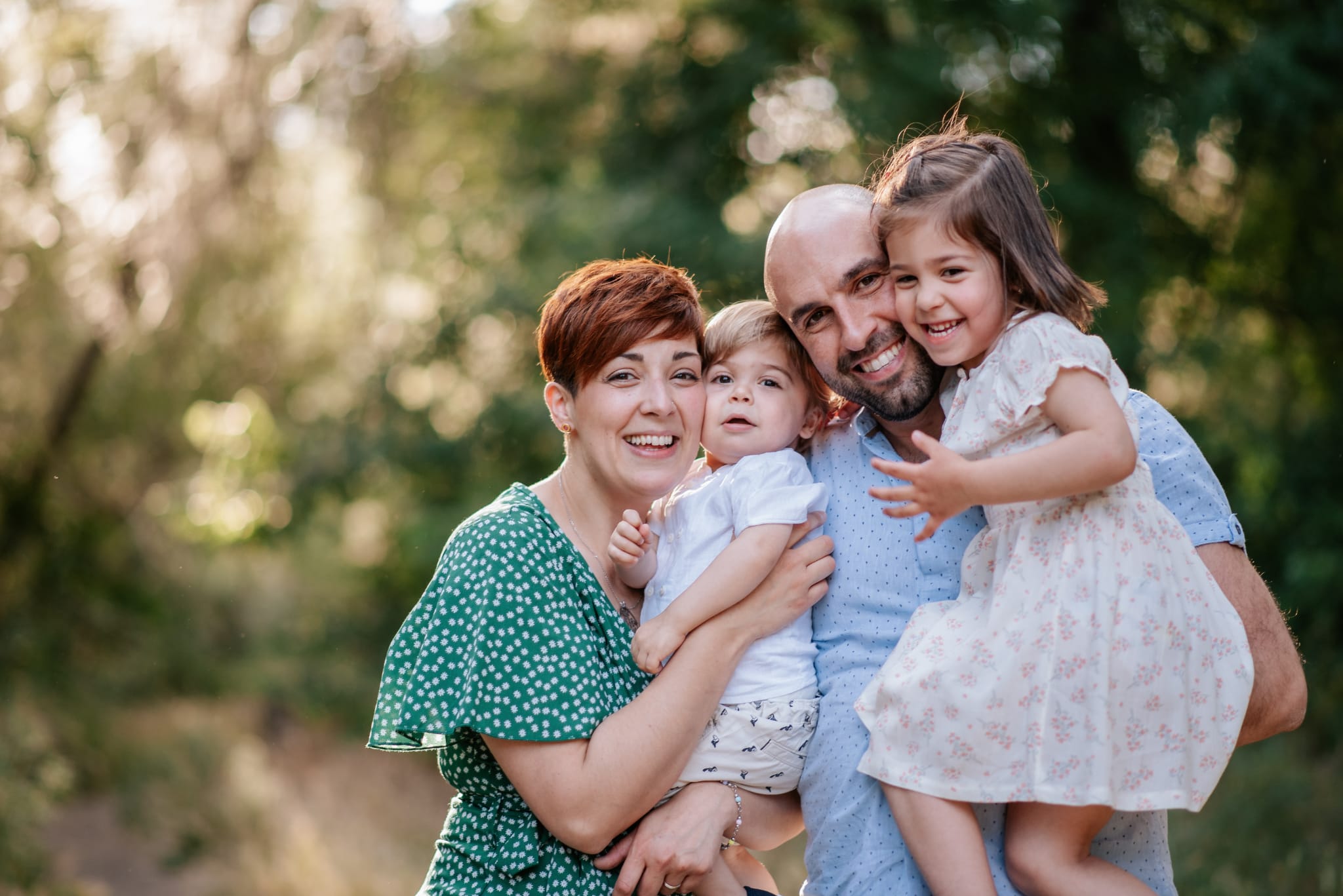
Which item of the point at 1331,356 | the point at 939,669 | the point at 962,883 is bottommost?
the point at 1331,356

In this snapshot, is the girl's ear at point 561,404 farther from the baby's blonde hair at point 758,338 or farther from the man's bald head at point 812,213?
the man's bald head at point 812,213

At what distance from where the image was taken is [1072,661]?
6.73ft

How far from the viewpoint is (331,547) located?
35.7 feet

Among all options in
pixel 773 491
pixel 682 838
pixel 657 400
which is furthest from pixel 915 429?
pixel 682 838

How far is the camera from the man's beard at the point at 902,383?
243cm

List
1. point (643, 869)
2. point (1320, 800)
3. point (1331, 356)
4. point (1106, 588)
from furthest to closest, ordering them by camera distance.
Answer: point (1331, 356), point (1320, 800), point (643, 869), point (1106, 588)

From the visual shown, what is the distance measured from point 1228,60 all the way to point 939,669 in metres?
6.28

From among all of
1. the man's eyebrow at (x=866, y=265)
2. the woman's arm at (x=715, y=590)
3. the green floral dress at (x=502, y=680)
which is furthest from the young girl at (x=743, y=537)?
the man's eyebrow at (x=866, y=265)

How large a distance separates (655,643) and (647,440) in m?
0.44

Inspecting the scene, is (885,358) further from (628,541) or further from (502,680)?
(502,680)

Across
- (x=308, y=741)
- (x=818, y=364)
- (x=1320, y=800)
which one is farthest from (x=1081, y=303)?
(x=308, y=741)

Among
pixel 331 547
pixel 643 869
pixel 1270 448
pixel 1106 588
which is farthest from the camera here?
pixel 331 547

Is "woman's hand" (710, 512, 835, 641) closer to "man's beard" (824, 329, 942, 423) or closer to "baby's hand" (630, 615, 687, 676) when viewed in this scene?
"baby's hand" (630, 615, 687, 676)

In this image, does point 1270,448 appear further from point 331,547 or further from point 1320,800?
point 331,547
